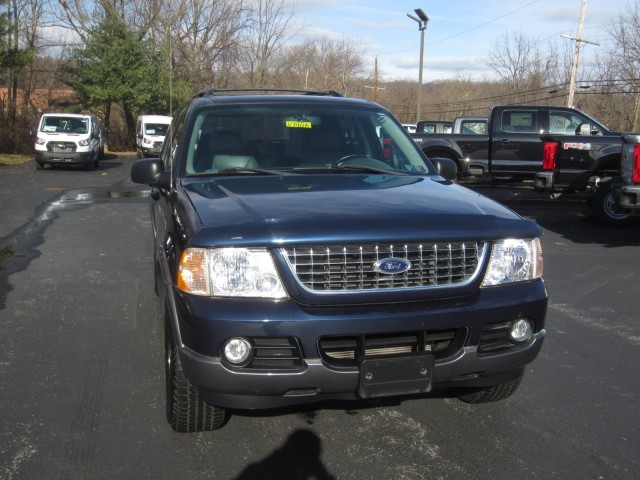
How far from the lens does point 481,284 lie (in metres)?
3.15

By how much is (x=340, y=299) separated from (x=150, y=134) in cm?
2855

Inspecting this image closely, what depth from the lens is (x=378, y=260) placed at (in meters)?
2.98

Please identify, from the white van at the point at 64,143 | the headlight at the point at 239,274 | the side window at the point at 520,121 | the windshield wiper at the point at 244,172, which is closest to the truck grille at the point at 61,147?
the white van at the point at 64,143

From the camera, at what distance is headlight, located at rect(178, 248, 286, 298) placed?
2.93m

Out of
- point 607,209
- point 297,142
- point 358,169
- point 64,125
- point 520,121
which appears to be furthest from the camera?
point 64,125

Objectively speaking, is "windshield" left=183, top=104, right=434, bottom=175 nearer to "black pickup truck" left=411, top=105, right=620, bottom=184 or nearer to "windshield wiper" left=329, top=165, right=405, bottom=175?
"windshield wiper" left=329, top=165, right=405, bottom=175

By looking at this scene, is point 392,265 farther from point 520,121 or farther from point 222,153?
point 520,121

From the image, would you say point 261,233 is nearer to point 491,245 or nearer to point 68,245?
point 491,245

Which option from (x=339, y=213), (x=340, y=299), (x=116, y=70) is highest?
(x=116, y=70)

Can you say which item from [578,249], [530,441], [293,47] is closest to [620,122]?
[293,47]

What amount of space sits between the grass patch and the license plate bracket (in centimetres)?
2638

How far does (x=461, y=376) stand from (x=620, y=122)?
117 feet

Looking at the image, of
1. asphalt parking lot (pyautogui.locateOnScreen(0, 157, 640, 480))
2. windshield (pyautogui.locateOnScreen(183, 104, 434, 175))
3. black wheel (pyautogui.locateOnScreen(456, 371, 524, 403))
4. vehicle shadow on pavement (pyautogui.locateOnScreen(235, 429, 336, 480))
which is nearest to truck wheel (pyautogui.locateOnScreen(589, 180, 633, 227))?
asphalt parking lot (pyautogui.locateOnScreen(0, 157, 640, 480))

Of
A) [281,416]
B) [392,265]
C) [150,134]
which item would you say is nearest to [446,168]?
[392,265]
